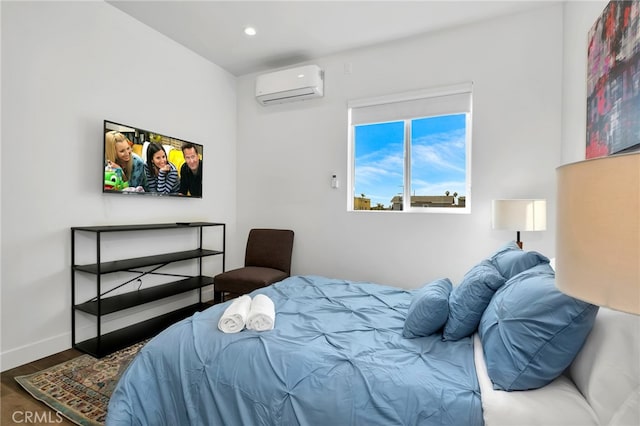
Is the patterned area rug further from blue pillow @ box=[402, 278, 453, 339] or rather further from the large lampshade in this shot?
the large lampshade

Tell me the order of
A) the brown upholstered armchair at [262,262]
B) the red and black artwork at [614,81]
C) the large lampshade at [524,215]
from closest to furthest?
1. the red and black artwork at [614,81]
2. the large lampshade at [524,215]
3. the brown upholstered armchair at [262,262]

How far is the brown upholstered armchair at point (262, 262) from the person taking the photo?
10.4 ft

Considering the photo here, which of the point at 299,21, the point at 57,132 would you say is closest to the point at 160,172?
the point at 57,132

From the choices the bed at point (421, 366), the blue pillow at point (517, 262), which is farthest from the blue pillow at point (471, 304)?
the blue pillow at point (517, 262)

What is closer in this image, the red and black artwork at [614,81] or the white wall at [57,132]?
the red and black artwork at [614,81]

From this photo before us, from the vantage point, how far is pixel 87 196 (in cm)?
264

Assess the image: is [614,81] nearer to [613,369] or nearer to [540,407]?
[613,369]

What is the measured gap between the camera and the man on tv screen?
11.1ft

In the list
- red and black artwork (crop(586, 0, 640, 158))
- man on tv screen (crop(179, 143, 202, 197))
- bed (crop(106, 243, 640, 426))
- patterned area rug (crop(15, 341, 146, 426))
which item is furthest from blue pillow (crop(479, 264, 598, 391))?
man on tv screen (crop(179, 143, 202, 197))

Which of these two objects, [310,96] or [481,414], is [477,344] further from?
[310,96]

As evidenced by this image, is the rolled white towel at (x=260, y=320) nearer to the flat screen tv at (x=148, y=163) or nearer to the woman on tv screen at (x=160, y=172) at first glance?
the flat screen tv at (x=148, y=163)

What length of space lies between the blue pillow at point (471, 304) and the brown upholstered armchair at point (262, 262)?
199cm

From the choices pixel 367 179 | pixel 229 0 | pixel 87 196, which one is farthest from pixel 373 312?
pixel 229 0

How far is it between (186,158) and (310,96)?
1.57m
